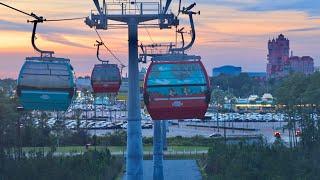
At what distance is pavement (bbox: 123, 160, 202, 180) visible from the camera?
130ft

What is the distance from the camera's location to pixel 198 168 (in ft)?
145

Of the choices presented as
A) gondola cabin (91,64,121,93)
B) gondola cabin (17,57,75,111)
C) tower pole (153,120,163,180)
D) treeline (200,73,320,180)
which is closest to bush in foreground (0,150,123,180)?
tower pole (153,120,163,180)

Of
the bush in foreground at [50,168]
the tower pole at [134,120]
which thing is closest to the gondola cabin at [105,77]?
the bush in foreground at [50,168]

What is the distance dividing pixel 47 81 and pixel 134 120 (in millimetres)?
7175

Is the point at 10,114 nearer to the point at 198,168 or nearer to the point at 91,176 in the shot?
the point at 198,168

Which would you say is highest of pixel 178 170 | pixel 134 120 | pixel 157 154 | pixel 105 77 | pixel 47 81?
pixel 105 77

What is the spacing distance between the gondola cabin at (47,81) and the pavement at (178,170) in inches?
957

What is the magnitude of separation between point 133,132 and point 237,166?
9.24 m

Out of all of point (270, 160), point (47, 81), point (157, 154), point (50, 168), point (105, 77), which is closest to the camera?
point (47, 81)

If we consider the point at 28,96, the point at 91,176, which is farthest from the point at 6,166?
the point at 28,96

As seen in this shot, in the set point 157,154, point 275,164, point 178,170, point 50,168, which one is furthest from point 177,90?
point 178,170

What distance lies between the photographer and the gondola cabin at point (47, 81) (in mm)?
15047

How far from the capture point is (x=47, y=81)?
592 inches

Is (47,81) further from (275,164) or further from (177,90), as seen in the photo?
(275,164)
